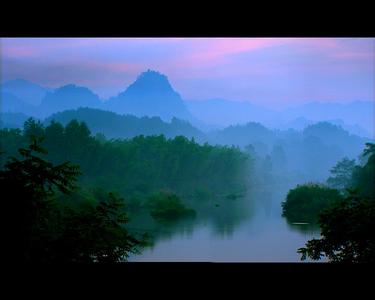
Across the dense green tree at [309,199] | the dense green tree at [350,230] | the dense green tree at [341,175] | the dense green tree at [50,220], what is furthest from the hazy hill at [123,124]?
the dense green tree at [50,220]

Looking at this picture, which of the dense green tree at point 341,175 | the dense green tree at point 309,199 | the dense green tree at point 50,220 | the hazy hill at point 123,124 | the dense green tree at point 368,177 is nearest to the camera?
the dense green tree at point 50,220

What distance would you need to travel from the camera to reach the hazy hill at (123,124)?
3228cm

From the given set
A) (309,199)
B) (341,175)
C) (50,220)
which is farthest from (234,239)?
(50,220)

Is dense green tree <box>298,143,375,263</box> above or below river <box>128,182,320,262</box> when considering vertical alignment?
below

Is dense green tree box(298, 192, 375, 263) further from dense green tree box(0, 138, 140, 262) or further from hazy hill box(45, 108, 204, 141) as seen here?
hazy hill box(45, 108, 204, 141)

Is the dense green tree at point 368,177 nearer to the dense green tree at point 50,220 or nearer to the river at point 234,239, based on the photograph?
the river at point 234,239

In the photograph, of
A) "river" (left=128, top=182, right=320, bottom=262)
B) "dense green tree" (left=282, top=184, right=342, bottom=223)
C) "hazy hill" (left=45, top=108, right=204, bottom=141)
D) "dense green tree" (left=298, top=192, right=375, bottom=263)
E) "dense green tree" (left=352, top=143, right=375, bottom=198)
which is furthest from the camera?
"hazy hill" (left=45, top=108, right=204, bottom=141)

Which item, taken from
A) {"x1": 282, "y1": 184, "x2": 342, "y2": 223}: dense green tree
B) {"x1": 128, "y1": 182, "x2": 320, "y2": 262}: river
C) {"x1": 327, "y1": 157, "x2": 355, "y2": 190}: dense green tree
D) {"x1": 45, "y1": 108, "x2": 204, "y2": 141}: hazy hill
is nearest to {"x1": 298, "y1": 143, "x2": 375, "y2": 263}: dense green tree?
{"x1": 128, "y1": 182, "x2": 320, "y2": 262}: river

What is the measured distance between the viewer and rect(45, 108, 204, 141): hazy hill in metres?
32.3

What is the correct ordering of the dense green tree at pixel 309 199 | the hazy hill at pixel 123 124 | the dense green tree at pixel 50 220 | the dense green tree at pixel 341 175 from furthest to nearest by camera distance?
the hazy hill at pixel 123 124
the dense green tree at pixel 341 175
the dense green tree at pixel 309 199
the dense green tree at pixel 50 220

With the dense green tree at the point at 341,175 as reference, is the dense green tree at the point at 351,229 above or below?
below

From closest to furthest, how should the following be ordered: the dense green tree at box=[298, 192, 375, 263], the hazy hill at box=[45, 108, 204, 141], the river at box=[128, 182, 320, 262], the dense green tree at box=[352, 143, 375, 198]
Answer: the dense green tree at box=[298, 192, 375, 263]
the river at box=[128, 182, 320, 262]
the dense green tree at box=[352, 143, 375, 198]
the hazy hill at box=[45, 108, 204, 141]
